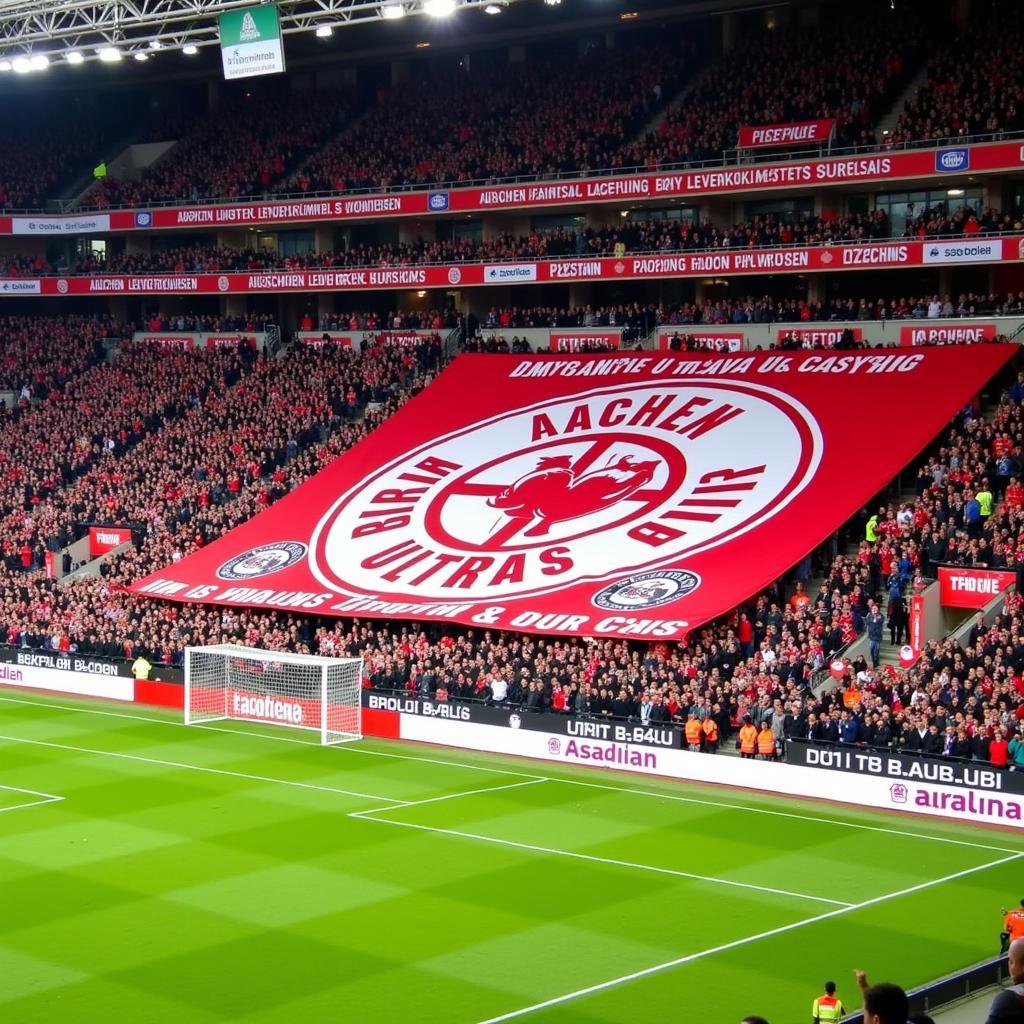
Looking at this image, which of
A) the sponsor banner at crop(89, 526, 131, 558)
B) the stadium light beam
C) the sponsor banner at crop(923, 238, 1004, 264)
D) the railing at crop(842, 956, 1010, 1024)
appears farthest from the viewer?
Answer: the sponsor banner at crop(89, 526, 131, 558)

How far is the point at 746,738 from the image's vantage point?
90.9ft

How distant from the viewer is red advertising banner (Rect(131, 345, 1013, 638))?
3406 centimetres

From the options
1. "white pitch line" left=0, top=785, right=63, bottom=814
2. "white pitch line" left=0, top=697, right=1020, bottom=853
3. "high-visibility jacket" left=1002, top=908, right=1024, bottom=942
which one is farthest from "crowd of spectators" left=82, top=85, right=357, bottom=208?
"high-visibility jacket" left=1002, top=908, right=1024, bottom=942

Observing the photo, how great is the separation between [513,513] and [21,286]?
31186 mm

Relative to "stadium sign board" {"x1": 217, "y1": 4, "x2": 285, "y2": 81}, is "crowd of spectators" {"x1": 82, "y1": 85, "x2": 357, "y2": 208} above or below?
above

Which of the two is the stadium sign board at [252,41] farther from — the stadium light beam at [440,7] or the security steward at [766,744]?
the security steward at [766,744]

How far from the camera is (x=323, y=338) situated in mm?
54812

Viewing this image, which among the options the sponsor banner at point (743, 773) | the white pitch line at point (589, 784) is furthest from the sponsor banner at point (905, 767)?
the white pitch line at point (589, 784)

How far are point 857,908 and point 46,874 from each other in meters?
11.2

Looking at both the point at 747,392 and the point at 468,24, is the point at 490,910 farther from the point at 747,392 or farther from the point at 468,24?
the point at 468,24

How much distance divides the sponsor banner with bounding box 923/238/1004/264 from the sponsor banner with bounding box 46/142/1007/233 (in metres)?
1.88

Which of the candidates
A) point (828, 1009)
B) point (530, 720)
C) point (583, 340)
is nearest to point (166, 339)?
point (583, 340)

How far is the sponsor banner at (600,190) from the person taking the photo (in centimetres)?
A: 4228

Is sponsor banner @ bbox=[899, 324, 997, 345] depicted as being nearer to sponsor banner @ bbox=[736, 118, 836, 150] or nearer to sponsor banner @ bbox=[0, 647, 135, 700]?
sponsor banner @ bbox=[736, 118, 836, 150]
